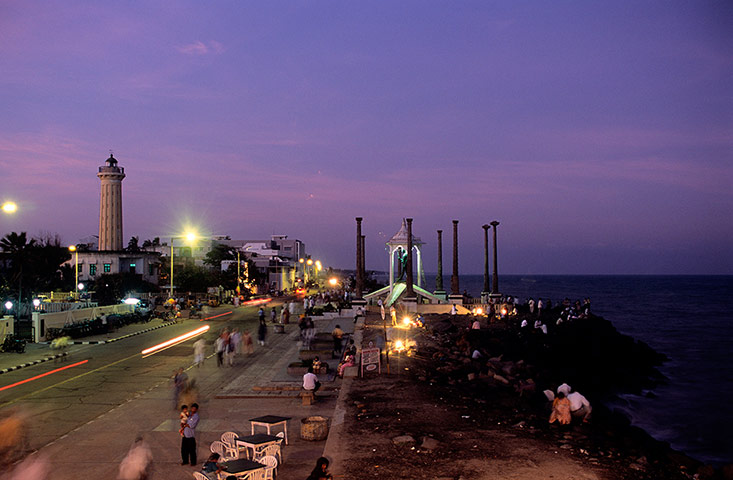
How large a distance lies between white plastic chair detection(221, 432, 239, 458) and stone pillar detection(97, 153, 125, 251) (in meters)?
82.0

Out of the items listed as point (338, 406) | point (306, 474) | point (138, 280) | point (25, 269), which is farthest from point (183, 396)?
point (138, 280)

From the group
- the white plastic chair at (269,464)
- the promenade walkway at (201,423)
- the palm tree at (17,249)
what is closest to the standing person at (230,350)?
the promenade walkway at (201,423)

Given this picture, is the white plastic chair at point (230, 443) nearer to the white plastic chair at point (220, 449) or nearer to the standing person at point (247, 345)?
the white plastic chair at point (220, 449)

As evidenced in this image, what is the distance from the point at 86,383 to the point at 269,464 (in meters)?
12.8

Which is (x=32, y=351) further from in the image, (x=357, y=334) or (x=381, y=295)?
(x=381, y=295)

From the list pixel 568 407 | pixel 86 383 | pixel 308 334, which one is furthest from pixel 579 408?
pixel 86 383

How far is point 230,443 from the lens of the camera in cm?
1056

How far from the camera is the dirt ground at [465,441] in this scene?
1043 cm

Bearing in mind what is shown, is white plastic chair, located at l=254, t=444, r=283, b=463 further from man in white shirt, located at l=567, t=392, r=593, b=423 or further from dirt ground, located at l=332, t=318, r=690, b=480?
man in white shirt, located at l=567, t=392, r=593, b=423

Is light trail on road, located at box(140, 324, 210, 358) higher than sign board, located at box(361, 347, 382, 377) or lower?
lower

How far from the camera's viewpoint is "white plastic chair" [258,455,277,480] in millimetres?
9312

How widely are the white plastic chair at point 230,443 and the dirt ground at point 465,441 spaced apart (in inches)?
81.9

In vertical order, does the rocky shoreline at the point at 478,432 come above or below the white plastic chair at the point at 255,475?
below

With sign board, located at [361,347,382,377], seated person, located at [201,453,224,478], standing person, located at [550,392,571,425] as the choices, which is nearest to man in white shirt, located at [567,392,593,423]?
standing person, located at [550,392,571,425]
